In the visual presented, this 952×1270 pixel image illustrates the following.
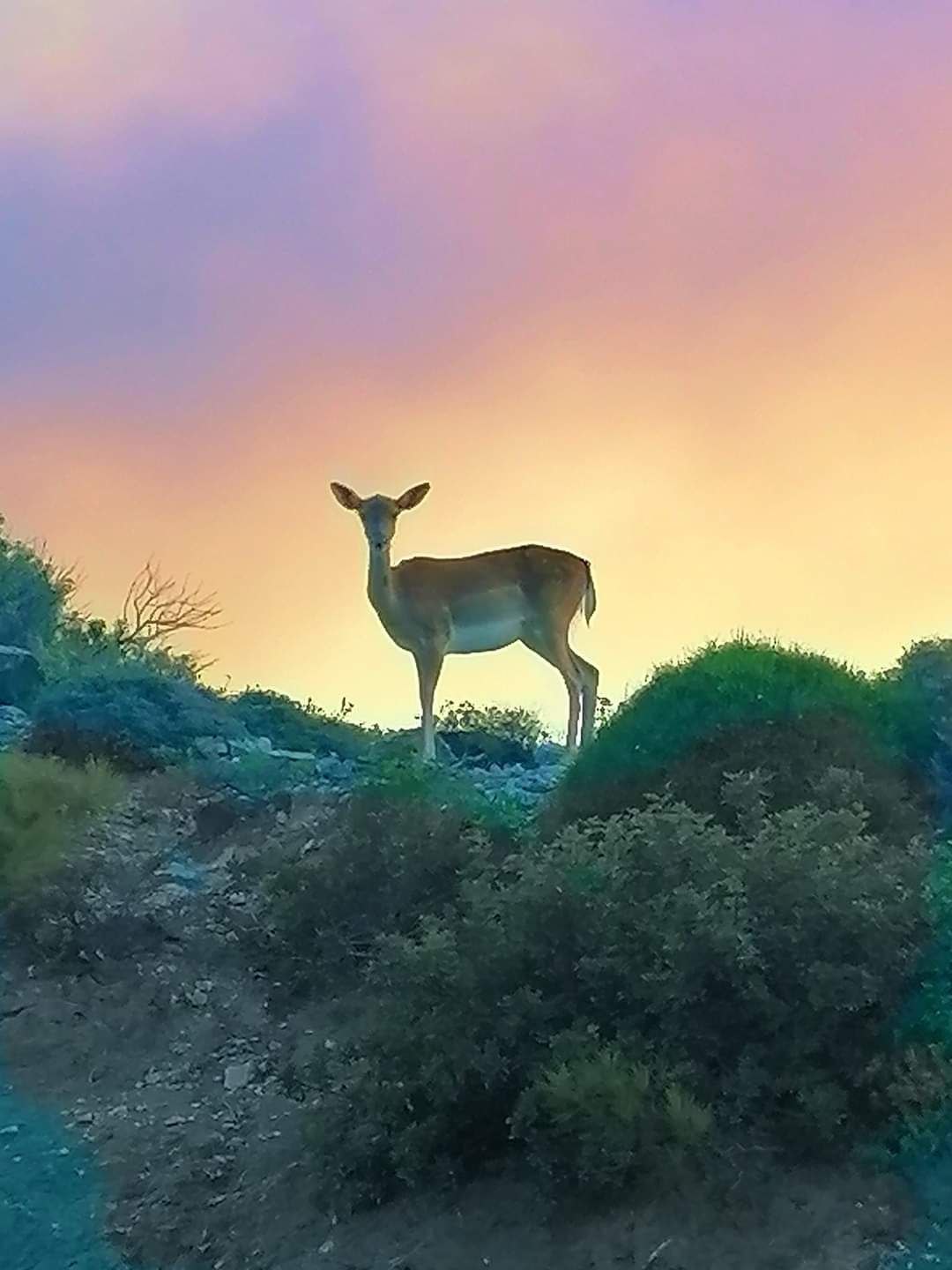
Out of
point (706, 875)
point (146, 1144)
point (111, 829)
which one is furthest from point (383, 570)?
point (706, 875)

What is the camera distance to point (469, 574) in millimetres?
16500

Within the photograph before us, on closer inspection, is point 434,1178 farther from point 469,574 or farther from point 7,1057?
point 469,574

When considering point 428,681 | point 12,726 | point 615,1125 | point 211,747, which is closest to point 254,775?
point 211,747

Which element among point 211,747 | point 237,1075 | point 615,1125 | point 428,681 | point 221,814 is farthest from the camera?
point 428,681

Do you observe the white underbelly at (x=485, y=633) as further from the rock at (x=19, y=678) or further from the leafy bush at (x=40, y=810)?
the rock at (x=19, y=678)

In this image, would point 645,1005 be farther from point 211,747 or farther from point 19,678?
point 19,678

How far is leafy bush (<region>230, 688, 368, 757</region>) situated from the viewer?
18.0m

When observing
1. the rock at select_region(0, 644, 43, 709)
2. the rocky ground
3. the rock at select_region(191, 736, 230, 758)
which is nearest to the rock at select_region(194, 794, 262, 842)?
the rocky ground

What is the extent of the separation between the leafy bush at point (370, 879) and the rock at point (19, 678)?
9097 mm

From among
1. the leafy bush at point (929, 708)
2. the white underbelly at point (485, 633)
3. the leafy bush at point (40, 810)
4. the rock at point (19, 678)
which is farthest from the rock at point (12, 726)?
the leafy bush at point (929, 708)

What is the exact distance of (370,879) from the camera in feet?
33.5

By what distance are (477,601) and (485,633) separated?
1.05 feet

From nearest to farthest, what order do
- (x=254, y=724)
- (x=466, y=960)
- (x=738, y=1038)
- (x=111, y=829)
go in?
(x=738, y=1038)
(x=466, y=960)
(x=111, y=829)
(x=254, y=724)

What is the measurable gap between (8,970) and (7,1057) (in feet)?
3.23
